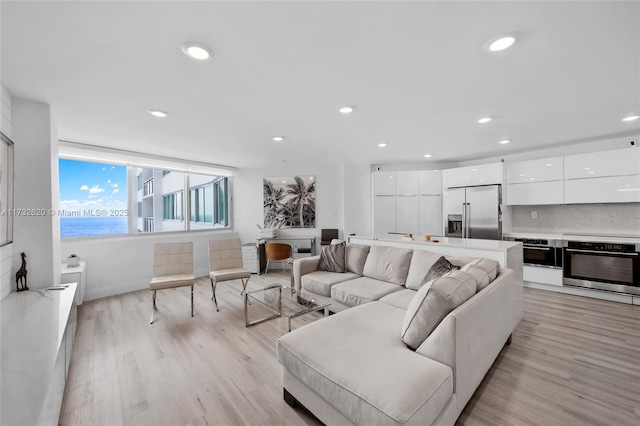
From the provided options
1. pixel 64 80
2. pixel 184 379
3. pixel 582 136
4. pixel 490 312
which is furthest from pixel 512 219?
pixel 64 80

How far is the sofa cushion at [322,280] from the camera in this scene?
10.3 feet

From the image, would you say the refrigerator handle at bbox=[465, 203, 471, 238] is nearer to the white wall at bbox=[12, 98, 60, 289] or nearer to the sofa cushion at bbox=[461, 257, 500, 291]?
the sofa cushion at bbox=[461, 257, 500, 291]

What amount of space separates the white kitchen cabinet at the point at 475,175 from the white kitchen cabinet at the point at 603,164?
35.0 inches

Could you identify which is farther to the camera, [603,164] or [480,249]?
[603,164]

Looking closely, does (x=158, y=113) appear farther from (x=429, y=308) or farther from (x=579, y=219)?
(x=579, y=219)

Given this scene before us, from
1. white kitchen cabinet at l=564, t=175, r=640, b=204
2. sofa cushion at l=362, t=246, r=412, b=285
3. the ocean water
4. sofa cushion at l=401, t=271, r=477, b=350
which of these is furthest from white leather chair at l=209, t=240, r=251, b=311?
white kitchen cabinet at l=564, t=175, r=640, b=204

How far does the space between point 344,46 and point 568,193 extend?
454 cm

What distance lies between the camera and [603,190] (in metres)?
3.83

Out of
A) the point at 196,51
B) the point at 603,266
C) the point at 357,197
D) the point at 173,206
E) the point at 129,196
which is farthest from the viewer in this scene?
the point at 357,197

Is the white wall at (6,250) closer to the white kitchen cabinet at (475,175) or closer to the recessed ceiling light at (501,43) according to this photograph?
the recessed ceiling light at (501,43)


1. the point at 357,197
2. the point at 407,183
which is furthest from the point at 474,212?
the point at 357,197

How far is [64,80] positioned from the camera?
2104 millimetres

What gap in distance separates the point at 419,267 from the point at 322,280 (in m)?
1.15

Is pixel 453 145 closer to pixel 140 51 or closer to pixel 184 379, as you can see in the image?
pixel 140 51
